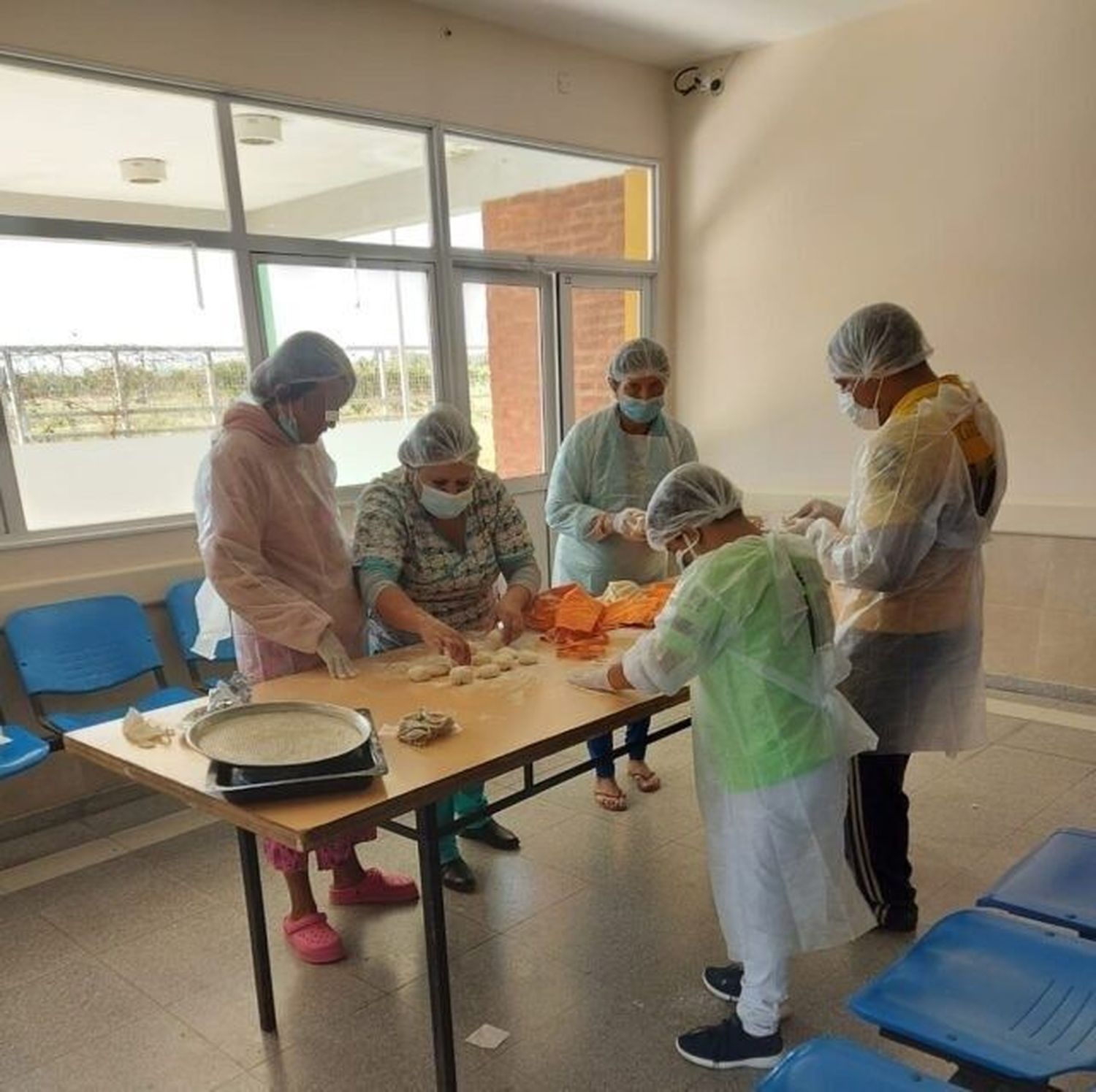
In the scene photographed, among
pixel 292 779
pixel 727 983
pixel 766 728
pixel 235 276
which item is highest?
pixel 235 276

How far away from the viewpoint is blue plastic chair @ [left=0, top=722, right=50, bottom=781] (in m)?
2.66

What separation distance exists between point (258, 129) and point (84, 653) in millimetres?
2147

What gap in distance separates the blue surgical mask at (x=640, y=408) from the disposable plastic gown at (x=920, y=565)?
2.80 feet

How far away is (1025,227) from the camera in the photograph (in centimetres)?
388

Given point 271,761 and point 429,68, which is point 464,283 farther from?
point 271,761

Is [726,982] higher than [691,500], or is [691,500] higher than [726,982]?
[691,500]

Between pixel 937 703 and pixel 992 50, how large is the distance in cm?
312

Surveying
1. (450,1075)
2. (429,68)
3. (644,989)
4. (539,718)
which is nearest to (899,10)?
(429,68)

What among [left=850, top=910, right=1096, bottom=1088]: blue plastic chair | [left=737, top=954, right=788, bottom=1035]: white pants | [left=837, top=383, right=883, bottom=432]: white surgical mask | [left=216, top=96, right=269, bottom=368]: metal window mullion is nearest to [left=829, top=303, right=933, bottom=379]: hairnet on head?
[left=837, top=383, right=883, bottom=432]: white surgical mask

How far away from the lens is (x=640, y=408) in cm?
295

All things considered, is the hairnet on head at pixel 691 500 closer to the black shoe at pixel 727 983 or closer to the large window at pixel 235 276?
the black shoe at pixel 727 983

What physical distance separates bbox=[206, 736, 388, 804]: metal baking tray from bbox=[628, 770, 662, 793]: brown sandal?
2.02 m

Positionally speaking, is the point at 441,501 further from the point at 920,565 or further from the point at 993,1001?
the point at 993,1001

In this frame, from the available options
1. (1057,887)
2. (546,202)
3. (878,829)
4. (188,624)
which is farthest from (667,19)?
(1057,887)
